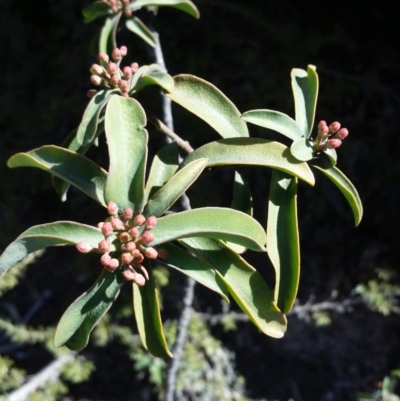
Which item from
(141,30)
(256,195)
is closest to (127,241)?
(141,30)

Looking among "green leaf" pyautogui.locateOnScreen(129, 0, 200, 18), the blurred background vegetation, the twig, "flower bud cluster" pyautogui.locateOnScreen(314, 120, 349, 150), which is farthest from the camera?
the blurred background vegetation

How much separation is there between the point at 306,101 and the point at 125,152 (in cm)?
33

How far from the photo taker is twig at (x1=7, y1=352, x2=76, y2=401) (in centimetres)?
175

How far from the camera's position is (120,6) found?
47.0 inches

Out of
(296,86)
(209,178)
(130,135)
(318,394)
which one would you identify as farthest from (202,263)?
(318,394)

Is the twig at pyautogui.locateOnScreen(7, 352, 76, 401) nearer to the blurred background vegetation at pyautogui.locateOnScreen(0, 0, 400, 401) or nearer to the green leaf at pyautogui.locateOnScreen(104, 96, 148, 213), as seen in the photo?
the blurred background vegetation at pyautogui.locateOnScreen(0, 0, 400, 401)

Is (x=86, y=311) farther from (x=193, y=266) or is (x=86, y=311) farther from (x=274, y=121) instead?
(x=274, y=121)

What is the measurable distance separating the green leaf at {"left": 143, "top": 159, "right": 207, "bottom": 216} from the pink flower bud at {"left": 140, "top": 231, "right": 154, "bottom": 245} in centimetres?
5

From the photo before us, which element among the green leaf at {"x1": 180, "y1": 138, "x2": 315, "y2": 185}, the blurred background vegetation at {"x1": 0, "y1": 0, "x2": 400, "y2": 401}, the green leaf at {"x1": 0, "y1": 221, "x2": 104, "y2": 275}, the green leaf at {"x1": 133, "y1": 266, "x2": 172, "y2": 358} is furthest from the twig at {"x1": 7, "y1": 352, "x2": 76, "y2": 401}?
the green leaf at {"x1": 180, "y1": 138, "x2": 315, "y2": 185}

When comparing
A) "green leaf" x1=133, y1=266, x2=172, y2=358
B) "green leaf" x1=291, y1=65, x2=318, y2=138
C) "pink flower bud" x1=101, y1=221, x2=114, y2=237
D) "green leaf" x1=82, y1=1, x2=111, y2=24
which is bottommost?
"green leaf" x1=133, y1=266, x2=172, y2=358

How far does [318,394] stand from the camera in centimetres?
215

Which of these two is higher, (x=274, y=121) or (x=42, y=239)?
(x=274, y=121)

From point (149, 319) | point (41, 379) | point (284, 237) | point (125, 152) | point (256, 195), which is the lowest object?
point (41, 379)

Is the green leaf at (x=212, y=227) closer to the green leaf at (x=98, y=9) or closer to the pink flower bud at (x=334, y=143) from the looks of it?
the pink flower bud at (x=334, y=143)
